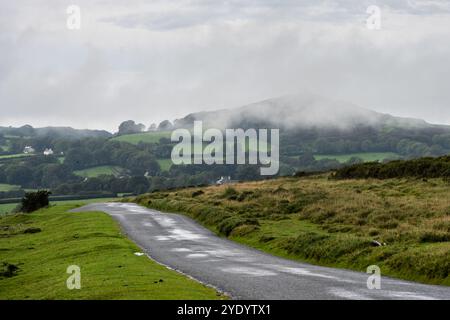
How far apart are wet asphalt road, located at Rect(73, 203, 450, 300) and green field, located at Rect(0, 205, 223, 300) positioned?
4.22ft

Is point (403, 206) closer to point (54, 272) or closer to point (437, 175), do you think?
point (437, 175)

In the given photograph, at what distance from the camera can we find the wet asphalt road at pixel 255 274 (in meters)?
21.0

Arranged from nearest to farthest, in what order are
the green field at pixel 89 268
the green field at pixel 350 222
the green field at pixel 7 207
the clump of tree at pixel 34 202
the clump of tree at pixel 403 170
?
the green field at pixel 89 268, the green field at pixel 350 222, the clump of tree at pixel 403 170, the clump of tree at pixel 34 202, the green field at pixel 7 207

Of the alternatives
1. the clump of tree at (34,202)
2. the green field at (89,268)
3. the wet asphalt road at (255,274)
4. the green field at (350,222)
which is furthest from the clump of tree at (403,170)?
the clump of tree at (34,202)

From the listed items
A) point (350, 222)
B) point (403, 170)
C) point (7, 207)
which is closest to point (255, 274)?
point (350, 222)

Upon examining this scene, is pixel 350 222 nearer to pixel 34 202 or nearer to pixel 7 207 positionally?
pixel 34 202

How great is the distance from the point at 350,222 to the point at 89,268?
A: 73.6 feet

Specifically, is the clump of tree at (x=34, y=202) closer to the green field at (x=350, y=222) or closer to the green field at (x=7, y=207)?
the green field at (x=350, y=222)

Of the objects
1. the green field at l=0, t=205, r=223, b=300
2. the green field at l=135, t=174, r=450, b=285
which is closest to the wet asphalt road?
the green field at l=0, t=205, r=223, b=300

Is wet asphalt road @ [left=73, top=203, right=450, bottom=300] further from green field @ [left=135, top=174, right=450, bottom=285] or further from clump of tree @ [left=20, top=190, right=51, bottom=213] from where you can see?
clump of tree @ [left=20, top=190, right=51, bottom=213]

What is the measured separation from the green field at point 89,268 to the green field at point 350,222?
913cm
